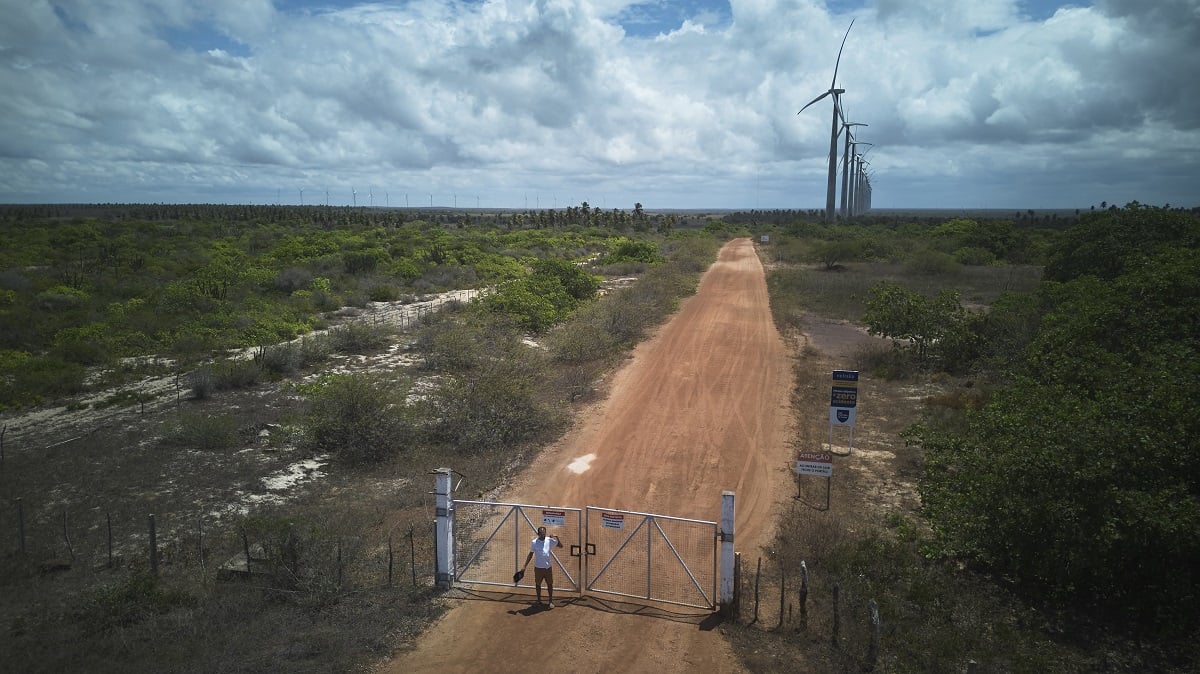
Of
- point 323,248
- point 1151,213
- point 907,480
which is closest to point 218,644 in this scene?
point 907,480

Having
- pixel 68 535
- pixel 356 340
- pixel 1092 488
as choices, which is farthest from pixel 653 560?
pixel 356 340

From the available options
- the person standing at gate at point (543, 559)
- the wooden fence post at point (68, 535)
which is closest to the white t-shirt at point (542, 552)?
the person standing at gate at point (543, 559)

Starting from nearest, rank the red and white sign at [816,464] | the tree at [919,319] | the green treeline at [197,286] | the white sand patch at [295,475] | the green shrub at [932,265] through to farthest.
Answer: the red and white sign at [816,464] → the white sand patch at [295,475] → the tree at [919,319] → the green treeline at [197,286] → the green shrub at [932,265]

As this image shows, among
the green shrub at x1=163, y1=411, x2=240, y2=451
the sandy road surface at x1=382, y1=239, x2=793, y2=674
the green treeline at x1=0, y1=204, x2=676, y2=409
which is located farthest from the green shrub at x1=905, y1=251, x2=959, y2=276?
the green shrub at x1=163, y1=411, x2=240, y2=451

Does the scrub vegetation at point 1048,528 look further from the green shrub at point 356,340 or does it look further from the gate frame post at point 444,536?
the green shrub at point 356,340

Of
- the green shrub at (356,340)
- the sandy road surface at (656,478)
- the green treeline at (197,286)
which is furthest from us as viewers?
the green shrub at (356,340)

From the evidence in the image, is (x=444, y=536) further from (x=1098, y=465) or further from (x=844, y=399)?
(x=844, y=399)
